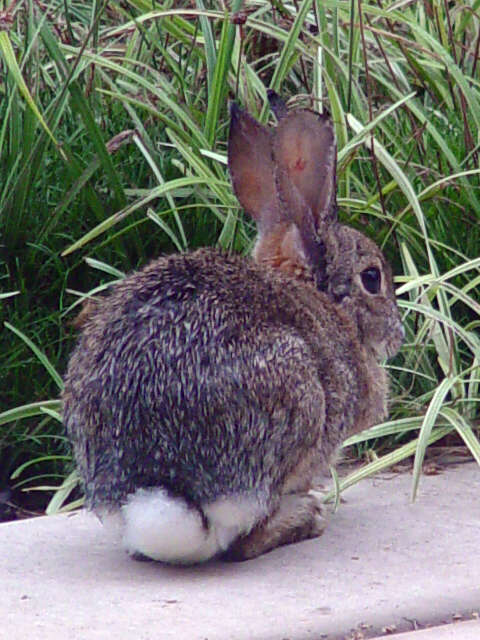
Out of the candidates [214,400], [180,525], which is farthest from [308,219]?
[180,525]

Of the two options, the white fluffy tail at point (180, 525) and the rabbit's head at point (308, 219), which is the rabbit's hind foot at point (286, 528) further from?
the rabbit's head at point (308, 219)

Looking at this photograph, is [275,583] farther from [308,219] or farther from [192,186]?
[192,186]

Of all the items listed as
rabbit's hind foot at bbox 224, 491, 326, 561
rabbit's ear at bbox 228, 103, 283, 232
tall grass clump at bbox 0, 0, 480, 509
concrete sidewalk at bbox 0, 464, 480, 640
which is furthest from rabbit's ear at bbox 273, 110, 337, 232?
concrete sidewalk at bbox 0, 464, 480, 640

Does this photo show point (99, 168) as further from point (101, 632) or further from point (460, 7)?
point (101, 632)

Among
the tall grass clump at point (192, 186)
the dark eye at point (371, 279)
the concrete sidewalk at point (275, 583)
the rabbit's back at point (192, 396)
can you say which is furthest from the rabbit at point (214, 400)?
the tall grass clump at point (192, 186)

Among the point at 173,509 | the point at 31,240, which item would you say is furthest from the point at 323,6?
the point at 173,509
